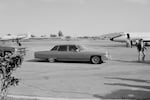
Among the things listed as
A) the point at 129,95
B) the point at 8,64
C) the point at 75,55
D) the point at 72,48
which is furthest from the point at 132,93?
the point at 72,48

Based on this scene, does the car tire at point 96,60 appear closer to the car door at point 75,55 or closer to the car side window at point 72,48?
the car door at point 75,55

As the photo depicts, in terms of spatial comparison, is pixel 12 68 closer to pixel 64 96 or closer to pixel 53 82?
pixel 64 96

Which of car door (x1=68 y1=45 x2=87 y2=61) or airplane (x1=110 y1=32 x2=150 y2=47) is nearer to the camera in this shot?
car door (x1=68 y1=45 x2=87 y2=61)

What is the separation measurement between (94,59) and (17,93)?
808 centimetres

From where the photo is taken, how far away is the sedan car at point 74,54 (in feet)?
46.7

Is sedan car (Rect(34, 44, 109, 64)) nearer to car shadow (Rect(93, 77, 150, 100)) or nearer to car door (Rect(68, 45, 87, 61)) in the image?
car door (Rect(68, 45, 87, 61))

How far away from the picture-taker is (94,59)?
1427 cm

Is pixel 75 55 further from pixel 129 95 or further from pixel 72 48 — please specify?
pixel 129 95

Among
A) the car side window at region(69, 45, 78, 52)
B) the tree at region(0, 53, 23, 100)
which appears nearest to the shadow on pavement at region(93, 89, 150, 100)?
the tree at region(0, 53, 23, 100)

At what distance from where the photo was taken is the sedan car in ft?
46.7

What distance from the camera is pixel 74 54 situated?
47.6 feet

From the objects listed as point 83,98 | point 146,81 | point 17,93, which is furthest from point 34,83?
point 146,81

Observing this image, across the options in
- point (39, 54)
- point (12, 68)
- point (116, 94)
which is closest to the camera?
point (12, 68)

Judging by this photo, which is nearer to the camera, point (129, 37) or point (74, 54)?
point (74, 54)
